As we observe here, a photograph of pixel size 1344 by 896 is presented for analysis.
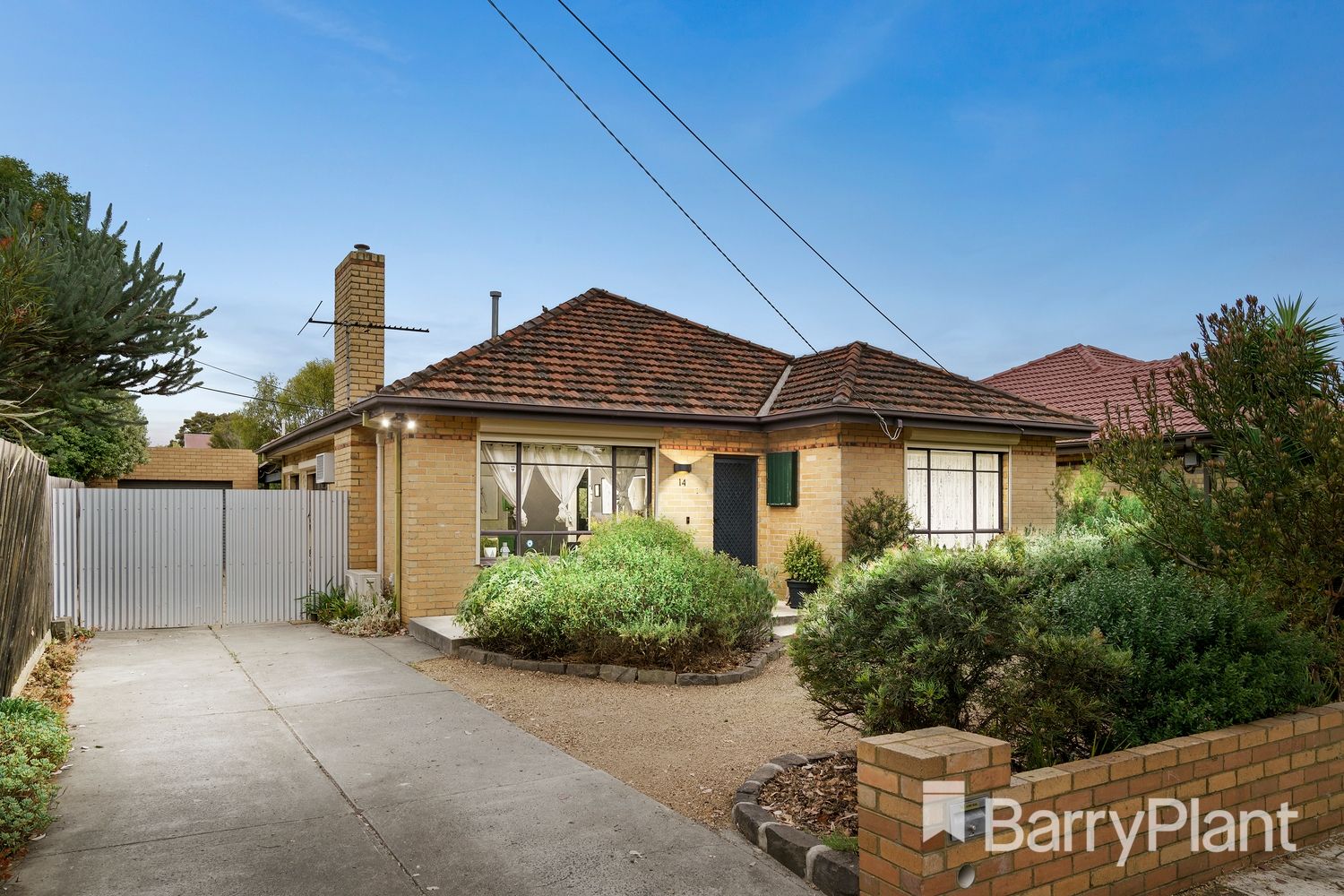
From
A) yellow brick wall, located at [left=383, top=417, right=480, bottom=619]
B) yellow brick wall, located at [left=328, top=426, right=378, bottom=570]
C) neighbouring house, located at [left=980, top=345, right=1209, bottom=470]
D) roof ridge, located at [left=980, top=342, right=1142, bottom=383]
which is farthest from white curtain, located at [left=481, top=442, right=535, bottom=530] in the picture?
roof ridge, located at [left=980, top=342, right=1142, bottom=383]

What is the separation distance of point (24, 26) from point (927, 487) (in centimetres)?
1462

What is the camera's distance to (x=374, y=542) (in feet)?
43.7

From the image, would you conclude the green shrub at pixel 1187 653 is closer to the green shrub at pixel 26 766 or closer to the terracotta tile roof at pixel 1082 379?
the green shrub at pixel 26 766

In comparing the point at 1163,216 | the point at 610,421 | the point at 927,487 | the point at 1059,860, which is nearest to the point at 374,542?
the point at 610,421

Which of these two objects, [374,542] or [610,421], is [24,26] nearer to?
[374,542]

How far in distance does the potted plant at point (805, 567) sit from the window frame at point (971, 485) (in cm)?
165

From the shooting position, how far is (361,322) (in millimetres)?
13508

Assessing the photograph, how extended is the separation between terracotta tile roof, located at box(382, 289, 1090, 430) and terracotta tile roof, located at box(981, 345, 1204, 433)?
4583 millimetres

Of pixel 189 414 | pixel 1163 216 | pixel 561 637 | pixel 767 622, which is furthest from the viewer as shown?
pixel 189 414

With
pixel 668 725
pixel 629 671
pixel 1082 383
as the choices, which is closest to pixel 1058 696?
pixel 668 725

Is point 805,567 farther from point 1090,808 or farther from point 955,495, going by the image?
point 1090,808

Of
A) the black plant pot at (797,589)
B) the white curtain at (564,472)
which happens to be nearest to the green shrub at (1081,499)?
the black plant pot at (797,589)

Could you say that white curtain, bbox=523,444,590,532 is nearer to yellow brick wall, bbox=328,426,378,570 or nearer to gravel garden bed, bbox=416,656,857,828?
yellow brick wall, bbox=328,426,378,570

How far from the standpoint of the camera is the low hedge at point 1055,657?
3.97 metres
